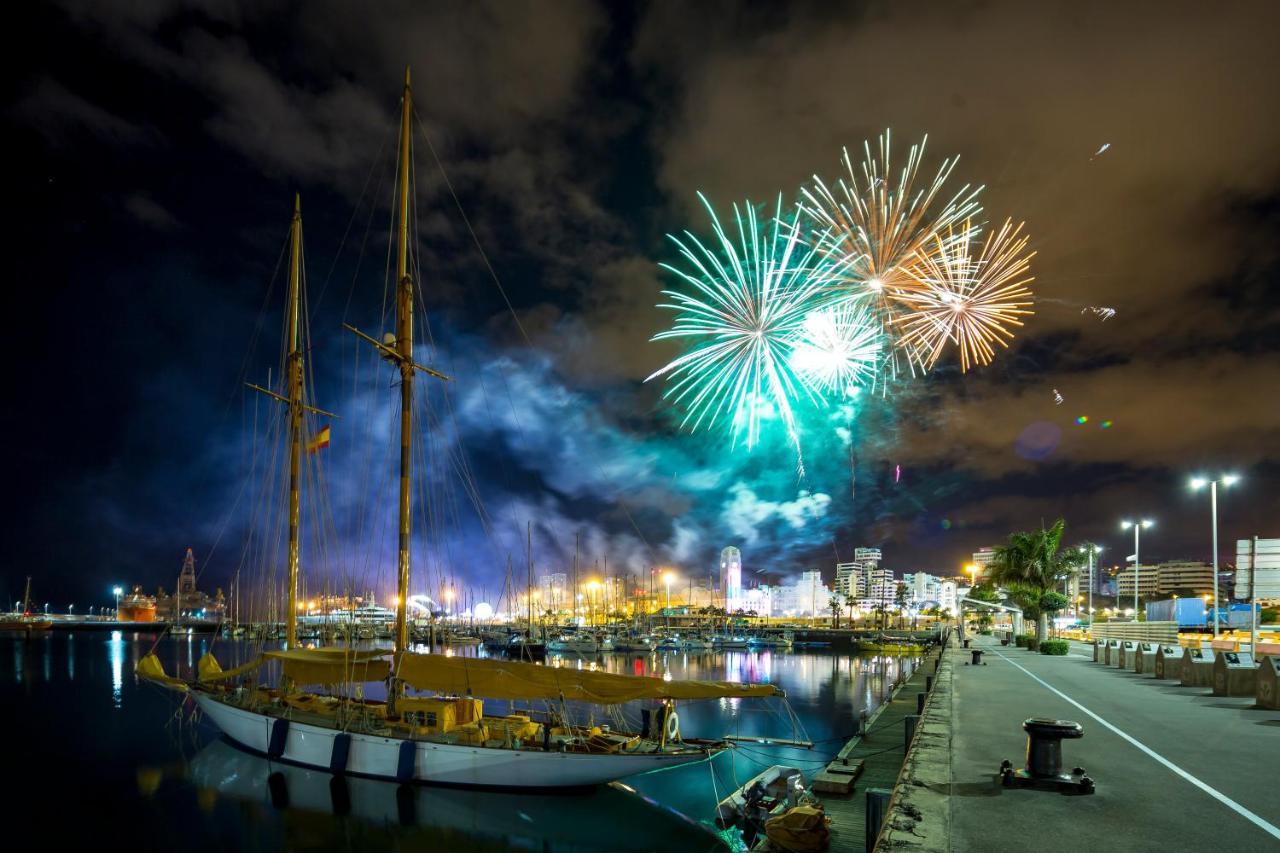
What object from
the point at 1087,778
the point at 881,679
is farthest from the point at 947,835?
the point at 881,679

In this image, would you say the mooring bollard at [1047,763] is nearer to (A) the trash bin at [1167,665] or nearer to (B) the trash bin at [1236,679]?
(B) the trash bin at [1236,679]

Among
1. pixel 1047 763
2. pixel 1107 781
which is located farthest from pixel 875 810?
pixel 1107 781

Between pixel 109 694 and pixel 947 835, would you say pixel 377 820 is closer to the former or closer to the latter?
pixel 947 835

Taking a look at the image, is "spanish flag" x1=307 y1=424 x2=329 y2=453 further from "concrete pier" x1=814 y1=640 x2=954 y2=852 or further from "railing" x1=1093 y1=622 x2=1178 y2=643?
"railing" x1=1093 y1=622 x2=1178 y2=643

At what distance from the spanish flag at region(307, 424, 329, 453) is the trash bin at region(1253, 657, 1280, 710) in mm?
36856

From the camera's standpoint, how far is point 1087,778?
1095cm

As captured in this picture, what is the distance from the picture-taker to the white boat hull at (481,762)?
22.5 m

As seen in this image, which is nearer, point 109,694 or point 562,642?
point 109,694

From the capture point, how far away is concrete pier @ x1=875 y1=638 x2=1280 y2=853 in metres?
8.97

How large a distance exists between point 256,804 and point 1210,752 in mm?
26894

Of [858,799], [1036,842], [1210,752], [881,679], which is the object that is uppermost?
[1036,842]

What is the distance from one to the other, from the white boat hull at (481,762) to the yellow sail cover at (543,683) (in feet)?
6.20

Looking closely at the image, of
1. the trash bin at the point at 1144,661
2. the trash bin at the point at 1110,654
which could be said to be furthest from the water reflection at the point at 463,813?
the trash bin at the point at 1110,654

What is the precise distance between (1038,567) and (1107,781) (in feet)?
162
